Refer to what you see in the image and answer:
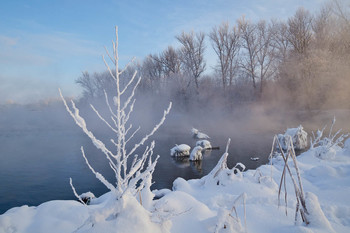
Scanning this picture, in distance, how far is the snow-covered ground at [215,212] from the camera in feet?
6.38

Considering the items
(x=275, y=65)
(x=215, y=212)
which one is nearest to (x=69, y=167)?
(x=215, y=212)

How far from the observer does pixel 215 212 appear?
11.0 ft

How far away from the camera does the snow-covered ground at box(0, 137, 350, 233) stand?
194 centimetres

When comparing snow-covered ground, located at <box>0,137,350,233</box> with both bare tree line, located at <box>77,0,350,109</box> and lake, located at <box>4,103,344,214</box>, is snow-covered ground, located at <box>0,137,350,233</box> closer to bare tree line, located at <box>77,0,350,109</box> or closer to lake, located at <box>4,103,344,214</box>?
lake, located at <box>4,103,344,214</box>

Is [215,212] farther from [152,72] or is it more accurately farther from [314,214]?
[152,72]

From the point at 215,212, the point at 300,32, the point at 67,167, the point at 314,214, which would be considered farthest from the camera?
the point at 300,32

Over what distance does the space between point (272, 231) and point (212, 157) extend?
11177 mm

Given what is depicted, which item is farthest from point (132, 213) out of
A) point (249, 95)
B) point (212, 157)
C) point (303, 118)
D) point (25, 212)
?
point (249, 95)

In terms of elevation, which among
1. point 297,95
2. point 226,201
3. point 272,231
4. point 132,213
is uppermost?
point 297,95

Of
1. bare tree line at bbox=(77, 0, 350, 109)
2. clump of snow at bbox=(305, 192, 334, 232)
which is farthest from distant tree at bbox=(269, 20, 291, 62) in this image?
clump of snow at bbox=(305, 192, 334, 232)

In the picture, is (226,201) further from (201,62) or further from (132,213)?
(201,62)

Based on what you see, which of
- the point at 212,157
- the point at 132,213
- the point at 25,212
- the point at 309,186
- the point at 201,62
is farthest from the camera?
the point at 201,62

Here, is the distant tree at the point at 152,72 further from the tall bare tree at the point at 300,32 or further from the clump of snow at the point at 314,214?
the clump of snow at the point at 314,214

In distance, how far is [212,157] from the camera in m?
13.6
